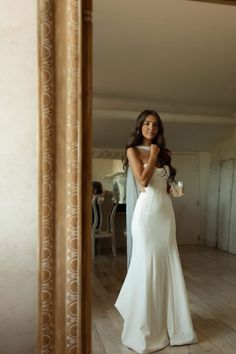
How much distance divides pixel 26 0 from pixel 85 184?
504mm

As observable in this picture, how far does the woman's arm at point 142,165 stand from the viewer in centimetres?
147

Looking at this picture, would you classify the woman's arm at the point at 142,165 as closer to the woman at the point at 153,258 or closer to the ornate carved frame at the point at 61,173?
the woman at the point at 153,258

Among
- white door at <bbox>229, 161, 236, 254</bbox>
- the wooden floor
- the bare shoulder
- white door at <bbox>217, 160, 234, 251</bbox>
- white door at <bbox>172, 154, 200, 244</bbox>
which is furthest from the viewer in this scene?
white door at <bbox>229, 161, 236, 254</bbox>

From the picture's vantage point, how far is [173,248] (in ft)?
5.12

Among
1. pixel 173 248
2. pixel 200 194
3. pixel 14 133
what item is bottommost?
pixel 173 248

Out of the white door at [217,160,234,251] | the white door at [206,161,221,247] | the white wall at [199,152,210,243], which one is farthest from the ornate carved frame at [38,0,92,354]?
the white door at [217,160,234,251]

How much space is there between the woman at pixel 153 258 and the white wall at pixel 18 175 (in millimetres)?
720

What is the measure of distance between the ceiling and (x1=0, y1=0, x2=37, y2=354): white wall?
12.0 inches

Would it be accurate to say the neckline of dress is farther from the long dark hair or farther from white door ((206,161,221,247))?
white door ((206,161,221,247))

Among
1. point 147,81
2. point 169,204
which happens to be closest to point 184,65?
point 147,81

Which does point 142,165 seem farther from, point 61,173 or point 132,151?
point 61,173

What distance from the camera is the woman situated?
148cm

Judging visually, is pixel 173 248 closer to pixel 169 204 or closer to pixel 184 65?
pixel 169 204

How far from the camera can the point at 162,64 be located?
1.54m
